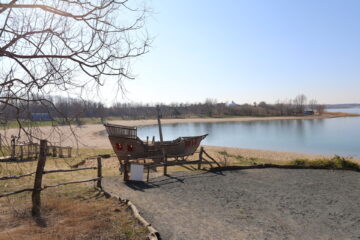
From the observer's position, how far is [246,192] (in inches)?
378

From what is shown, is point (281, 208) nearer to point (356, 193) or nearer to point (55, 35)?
point (356, 193)

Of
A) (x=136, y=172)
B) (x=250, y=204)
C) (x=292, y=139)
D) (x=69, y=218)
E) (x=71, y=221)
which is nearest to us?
(x=71, y=221)

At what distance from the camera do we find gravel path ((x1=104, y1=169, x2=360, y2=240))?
6449mm

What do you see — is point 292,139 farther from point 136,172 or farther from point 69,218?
point 69,218

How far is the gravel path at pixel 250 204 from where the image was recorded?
6.45 metres

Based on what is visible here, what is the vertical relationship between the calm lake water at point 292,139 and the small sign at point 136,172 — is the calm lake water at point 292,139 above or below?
below

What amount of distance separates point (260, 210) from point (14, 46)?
20.8 feet

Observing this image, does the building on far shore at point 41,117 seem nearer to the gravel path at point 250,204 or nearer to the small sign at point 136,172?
the gravel path at point 250,204

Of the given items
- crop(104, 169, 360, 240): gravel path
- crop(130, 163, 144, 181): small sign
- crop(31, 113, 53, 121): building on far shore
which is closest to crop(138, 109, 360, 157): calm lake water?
crop(104, 169, 360, 240): gravel path

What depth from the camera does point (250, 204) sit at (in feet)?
27.3

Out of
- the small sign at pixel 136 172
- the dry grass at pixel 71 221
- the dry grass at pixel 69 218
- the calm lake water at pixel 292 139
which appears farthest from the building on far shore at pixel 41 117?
the calm lake water at pixel 292 139

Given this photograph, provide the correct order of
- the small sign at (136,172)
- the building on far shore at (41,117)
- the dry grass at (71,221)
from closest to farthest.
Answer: the building on far shore at (41,117) < the dry grass at (71,221) < the small sign at (136,172)

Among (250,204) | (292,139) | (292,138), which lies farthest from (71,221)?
(292,138)

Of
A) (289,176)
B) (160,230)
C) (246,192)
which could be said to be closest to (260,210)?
(246,192)
